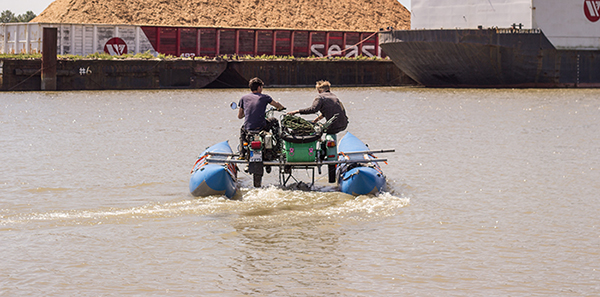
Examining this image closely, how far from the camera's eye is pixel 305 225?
9.56 m

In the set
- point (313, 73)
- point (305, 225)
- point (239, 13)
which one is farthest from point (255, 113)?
point (239, 13)

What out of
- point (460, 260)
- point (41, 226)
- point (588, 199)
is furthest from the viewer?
point (588, 199)

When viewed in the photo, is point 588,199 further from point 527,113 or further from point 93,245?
point 527,113

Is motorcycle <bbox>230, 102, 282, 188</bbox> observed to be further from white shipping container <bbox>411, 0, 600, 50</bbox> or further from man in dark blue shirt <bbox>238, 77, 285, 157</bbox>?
white shipping container <bbox>411, 0, 600, 50</bbox>

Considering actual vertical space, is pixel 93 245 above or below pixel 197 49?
below

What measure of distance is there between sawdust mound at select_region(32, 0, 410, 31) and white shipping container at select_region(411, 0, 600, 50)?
42.9 m

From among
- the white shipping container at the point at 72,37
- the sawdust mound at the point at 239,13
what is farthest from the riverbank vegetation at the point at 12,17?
the white shipping container at the point at 72,37

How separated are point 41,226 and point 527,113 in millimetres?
21260

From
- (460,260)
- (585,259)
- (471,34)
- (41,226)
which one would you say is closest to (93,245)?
(41,226)

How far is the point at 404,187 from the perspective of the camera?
1263 centimetres

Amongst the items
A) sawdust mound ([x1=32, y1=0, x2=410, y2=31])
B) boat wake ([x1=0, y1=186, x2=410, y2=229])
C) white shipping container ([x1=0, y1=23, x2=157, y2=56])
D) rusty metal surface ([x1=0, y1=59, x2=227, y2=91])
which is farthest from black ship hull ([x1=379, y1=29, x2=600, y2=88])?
sawdust mound ([x1=32, y1=0, x2=410, y2=31])

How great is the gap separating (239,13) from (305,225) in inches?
3422

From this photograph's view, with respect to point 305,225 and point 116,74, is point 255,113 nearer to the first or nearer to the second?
point 305,225

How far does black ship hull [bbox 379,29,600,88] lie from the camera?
4381 cm
